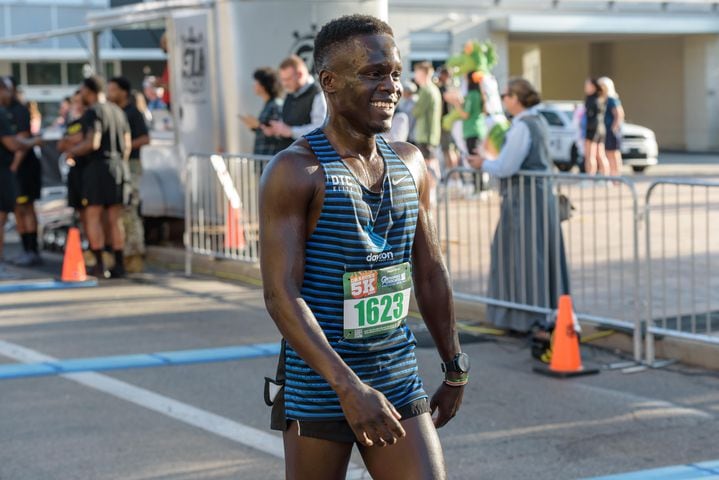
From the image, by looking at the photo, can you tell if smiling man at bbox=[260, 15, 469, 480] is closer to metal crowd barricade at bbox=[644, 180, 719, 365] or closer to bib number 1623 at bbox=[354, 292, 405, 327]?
bib number 1623 at bbox=[354, 292, 405, 327]

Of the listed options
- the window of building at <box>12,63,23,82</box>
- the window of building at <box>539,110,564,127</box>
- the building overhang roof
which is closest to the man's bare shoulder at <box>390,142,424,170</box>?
the window of building at <box>539,110,564,127</box>

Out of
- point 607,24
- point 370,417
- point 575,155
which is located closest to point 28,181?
point 370,417

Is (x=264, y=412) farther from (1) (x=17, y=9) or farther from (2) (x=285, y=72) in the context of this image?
(1) (x=17, y=9)

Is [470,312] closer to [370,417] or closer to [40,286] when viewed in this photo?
[40,286]

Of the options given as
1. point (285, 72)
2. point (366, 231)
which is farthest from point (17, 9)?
point (366, 231)

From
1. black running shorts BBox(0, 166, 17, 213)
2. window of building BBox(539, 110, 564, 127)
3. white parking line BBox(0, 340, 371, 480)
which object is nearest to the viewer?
white parking line BBox(0, 340, 371, 480)

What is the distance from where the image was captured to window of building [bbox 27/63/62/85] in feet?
142

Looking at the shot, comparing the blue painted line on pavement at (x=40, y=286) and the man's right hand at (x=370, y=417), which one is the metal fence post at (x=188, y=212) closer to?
the blue painted line on pavement at (x=40, y=286)

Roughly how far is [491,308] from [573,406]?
7.81ft

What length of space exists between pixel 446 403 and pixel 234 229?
30.1 ft

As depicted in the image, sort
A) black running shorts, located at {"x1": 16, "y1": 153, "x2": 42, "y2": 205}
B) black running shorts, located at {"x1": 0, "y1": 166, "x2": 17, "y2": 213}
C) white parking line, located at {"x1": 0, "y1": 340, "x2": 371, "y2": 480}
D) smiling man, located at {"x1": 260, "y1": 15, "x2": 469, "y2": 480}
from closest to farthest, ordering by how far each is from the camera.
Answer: smiling man, located at {"x1": 260, "y1": 15, "x2": 469, "y2": 480} → white parking line, located at {"x1": 0, "y1": 340, "x2": 371, "y2": 480} → black running shorts, located at {"x1": 0, "y1": 166, "x2": 17, "y2": 213} → black running shorts, located at {"x1": 16, "y1": 153, "x2": 42, "y2": 205}

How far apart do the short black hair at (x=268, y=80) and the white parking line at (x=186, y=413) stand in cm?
443

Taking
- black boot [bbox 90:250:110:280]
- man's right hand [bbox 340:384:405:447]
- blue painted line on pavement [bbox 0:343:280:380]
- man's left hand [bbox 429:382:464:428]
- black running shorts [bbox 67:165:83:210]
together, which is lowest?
blue painted line on pavement [bbox 0:343:280:380]

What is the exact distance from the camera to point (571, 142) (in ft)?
86.2
